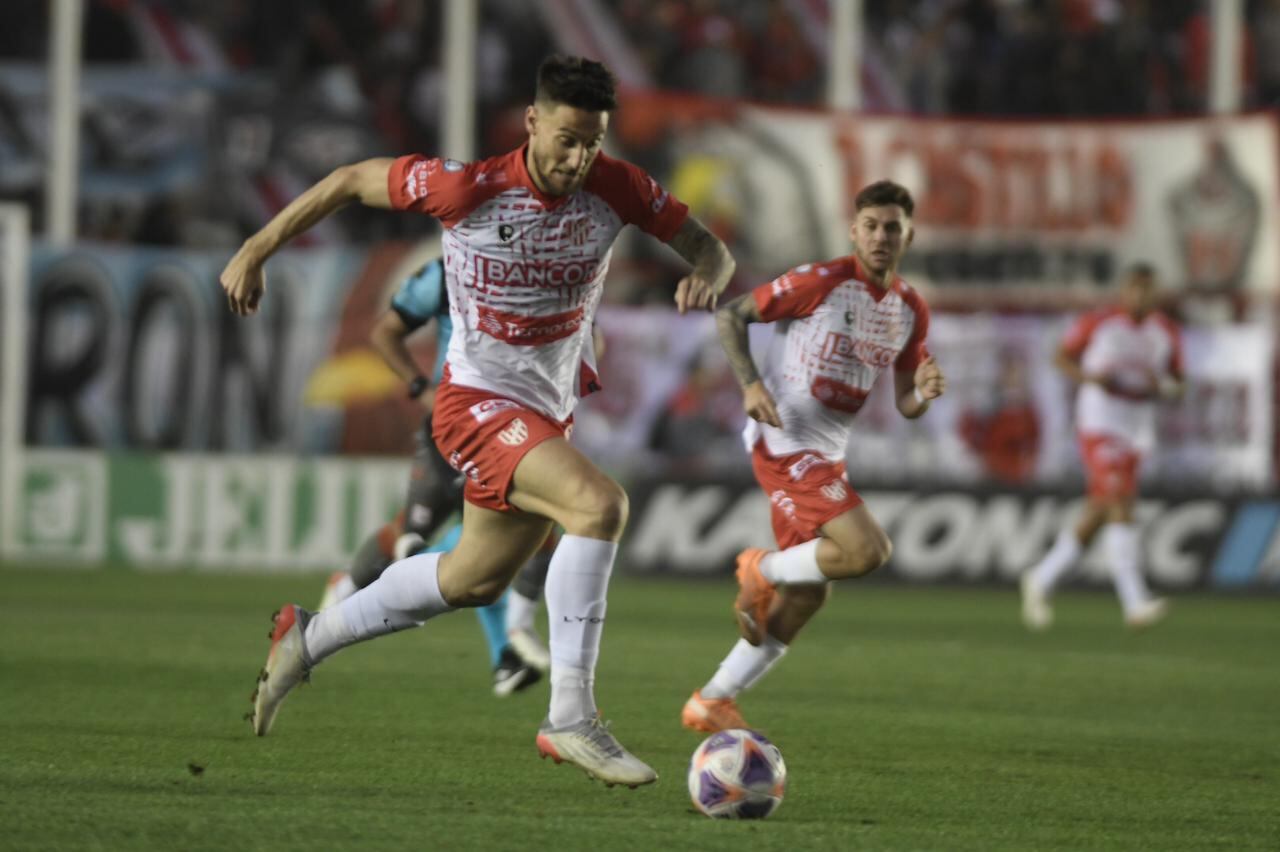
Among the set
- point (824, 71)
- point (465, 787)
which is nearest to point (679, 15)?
point (824, 71)

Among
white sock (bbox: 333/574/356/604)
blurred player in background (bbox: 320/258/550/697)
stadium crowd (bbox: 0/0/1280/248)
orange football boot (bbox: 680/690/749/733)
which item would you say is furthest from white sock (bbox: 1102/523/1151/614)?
stadium crowd (bbox: 0/0/1280/248)

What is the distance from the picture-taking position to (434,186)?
19.7ft

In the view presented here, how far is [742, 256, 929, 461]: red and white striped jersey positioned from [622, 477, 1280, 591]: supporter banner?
868 centimetres

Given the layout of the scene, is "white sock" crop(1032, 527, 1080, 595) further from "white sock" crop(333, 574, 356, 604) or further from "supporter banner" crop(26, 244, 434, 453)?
"white sock" crop(333, 574, 356, 604)

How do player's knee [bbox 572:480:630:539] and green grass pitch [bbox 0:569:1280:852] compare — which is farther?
player's knee [bbox 572:480:630:539]

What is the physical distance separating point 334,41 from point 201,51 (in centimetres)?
121

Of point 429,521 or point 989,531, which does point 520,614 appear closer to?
point 429,521

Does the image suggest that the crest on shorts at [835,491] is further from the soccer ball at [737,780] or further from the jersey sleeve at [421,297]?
the soccer ball at [737,780]

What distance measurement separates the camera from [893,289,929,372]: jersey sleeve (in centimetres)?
803

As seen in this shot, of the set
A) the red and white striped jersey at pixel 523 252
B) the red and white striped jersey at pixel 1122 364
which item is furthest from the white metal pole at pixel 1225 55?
the red and white striped jersey at pixel 523 252

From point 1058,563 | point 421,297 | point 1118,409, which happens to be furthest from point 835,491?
point 1118,409

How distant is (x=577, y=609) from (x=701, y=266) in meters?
1.01

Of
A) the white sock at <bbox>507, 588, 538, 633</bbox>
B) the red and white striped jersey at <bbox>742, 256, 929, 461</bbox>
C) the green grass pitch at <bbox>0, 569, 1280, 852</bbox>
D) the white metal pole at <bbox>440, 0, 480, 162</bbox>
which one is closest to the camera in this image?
A: the green grass pitch at <bbox>0, 569, 1280, 852</bbox>

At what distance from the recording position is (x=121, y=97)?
1948 cm
